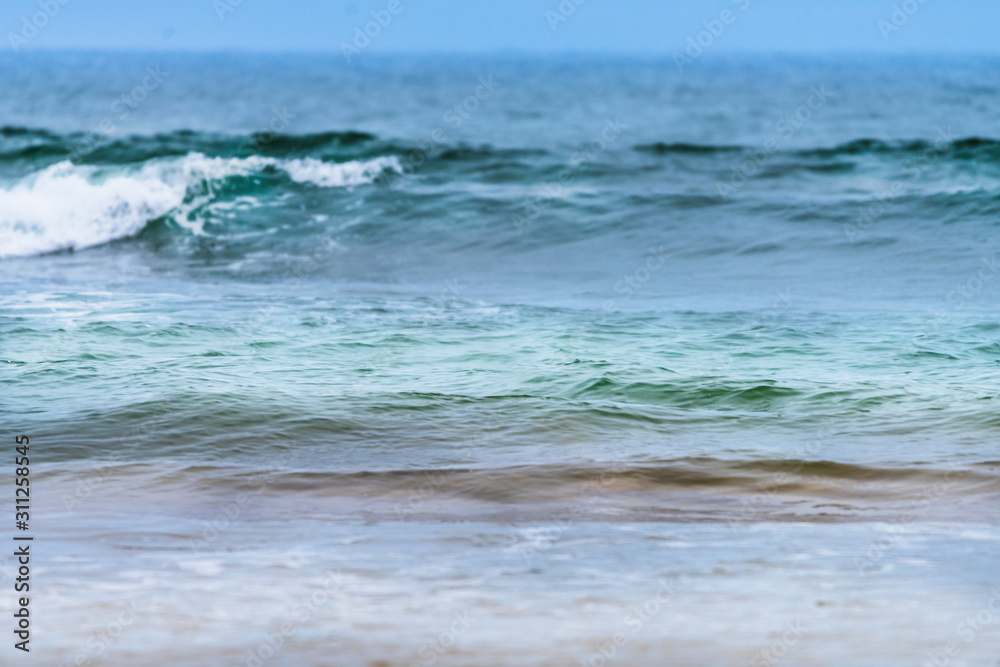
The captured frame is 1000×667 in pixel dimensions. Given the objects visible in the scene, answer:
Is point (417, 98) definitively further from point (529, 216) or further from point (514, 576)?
point (514, 576)

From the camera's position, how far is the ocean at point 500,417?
4.36 m

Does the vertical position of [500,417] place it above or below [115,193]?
below

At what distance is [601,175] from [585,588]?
1712 cm

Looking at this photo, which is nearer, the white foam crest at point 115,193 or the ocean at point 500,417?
the ocean at point 500,417

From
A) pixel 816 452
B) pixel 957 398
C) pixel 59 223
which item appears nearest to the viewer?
pixel 816 452

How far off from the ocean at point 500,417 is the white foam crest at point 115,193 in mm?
75

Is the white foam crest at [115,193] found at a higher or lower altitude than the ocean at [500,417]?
higher

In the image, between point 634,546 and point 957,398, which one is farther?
point 957,398

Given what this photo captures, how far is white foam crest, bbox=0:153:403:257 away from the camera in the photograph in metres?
16.9

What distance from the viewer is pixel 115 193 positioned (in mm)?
18484

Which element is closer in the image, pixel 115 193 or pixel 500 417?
pixel 500 417

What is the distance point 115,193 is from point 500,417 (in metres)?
13.1

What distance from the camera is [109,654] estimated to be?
3.99 metres

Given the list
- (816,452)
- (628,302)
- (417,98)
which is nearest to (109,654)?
(816,452)
